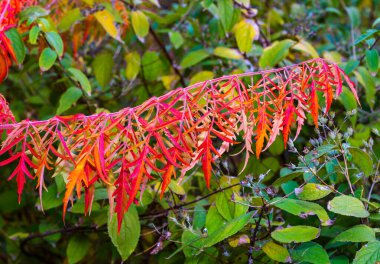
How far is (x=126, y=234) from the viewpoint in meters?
1.04

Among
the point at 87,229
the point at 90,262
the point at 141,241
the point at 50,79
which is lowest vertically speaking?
the point at 90,262

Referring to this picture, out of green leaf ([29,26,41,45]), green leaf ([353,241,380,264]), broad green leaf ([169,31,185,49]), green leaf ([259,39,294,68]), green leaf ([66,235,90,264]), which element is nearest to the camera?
green leaf ([353,241,380,264])

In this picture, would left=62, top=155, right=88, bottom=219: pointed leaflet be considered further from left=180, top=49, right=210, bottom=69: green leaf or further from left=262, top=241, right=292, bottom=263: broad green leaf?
left=180, top=49, right=210, bottom=69: green leaf

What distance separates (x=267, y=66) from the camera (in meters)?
1.45

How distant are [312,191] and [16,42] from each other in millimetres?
697

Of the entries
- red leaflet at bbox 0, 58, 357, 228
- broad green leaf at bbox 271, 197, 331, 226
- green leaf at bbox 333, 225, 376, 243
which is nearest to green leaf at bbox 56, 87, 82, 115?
red leaflet at bbox 0, 58, 357, 228

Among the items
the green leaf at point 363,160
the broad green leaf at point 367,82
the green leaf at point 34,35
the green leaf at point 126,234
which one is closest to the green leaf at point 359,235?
the green leaf at point 363,160

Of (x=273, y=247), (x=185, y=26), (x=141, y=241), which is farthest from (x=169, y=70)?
(x=273, y=247)

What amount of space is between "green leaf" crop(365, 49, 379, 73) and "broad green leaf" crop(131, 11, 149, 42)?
60cm

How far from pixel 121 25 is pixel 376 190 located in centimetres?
87

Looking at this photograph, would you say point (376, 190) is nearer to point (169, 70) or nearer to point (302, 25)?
point (302, 25)

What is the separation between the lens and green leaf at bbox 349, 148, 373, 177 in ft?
3.35

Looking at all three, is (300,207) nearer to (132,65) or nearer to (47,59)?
(47,59)

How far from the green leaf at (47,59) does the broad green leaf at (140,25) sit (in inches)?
13.1
